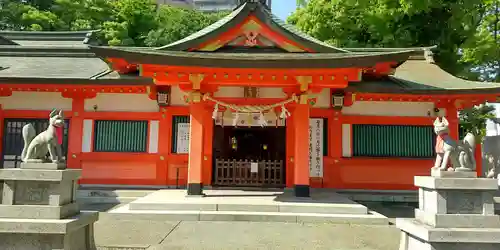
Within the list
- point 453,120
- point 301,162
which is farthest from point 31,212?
point 453,120

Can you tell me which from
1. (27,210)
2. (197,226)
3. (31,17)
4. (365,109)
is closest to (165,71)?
(197,226)

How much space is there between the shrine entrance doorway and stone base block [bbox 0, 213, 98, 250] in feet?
21.5

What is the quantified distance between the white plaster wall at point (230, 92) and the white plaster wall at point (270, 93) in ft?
2.00

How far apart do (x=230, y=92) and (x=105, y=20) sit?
26.9 meters

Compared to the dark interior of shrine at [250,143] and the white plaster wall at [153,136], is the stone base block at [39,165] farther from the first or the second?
the dark interior of shrine at [250,143]

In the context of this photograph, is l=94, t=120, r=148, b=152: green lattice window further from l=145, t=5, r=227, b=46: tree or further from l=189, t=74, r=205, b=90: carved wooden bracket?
l=145, t=5, r=227, b=46: tree

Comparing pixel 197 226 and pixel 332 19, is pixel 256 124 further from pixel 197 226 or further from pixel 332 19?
pixel 332 19

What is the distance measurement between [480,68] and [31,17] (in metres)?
33.2

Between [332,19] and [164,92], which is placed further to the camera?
[332,19]

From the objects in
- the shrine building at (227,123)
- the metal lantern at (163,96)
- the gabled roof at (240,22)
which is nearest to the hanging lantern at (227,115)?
the shrine building at (227,123)

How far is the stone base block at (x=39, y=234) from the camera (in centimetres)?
505

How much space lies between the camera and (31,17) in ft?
91.9

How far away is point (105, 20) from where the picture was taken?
1328 inches

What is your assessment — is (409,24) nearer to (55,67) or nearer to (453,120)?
(453,120)
